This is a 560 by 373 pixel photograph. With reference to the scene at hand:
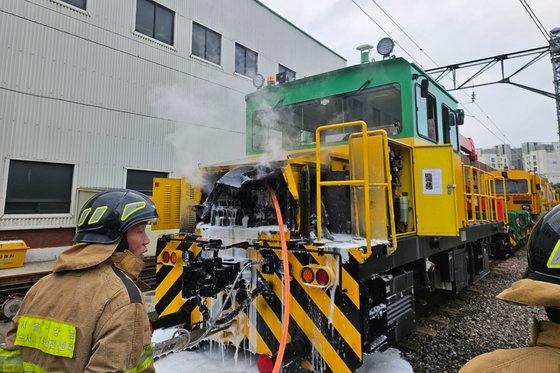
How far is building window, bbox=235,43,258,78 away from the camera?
46.2ft

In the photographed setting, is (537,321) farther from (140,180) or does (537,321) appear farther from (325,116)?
(140,180)

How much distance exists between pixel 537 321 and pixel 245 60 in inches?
570

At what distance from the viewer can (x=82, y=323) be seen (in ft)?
4.10

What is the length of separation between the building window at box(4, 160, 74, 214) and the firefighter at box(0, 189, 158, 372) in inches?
367

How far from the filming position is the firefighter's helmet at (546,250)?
118 centimetres

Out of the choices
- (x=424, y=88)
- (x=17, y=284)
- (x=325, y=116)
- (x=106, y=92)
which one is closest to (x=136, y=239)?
(x=325, y=116)

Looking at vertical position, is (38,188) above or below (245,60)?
below

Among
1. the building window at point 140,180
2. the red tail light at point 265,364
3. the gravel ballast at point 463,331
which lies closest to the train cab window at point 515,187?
the gravel ballast at point 463,331

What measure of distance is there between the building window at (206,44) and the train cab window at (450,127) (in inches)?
382

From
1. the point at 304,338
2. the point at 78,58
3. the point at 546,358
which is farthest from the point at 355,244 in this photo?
the point at 78,58

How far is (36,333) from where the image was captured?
1.31 meters

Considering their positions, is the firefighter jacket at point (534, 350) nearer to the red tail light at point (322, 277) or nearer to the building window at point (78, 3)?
the red tail light at point (322, 277)

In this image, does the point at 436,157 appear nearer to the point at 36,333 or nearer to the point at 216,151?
the point at 36,333

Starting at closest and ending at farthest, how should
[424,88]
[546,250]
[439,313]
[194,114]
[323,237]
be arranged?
[546,250], [323,237], [424,88], [439,313], [194,114]
